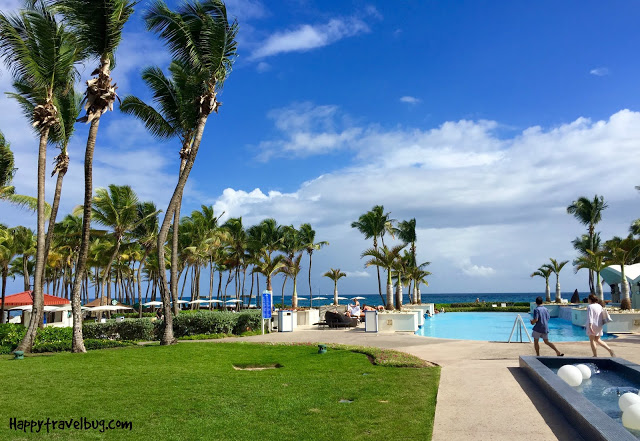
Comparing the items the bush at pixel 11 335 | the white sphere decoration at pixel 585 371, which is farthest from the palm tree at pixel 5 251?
the white sphere decoration at pixel 585 371

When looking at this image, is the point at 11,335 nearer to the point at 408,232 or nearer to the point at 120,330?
the point at 120,330

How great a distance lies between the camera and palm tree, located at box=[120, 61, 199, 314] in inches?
806

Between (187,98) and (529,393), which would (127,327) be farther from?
(529,393)

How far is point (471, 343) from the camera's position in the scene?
16.6 meters

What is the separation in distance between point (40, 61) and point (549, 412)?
17.7 m

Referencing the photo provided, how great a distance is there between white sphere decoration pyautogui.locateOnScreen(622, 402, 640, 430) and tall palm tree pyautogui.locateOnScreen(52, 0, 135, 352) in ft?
48.7

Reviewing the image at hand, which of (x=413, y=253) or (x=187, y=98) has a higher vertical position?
(x=187, y=98)

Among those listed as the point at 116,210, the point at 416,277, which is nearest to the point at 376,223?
the point at 416,277

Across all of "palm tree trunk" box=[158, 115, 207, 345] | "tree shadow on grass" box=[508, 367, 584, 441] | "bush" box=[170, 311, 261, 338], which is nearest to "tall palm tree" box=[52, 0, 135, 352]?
"palm tree trunk" box=[158, 115, 207, 345]

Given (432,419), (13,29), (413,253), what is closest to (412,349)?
(432,419)

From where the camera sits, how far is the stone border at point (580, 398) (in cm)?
516

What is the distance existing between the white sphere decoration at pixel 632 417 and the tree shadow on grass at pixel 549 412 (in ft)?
2.18

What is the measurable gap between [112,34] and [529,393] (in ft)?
50.9

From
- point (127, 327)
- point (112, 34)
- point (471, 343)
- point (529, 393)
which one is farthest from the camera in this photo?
point (127, 327)
